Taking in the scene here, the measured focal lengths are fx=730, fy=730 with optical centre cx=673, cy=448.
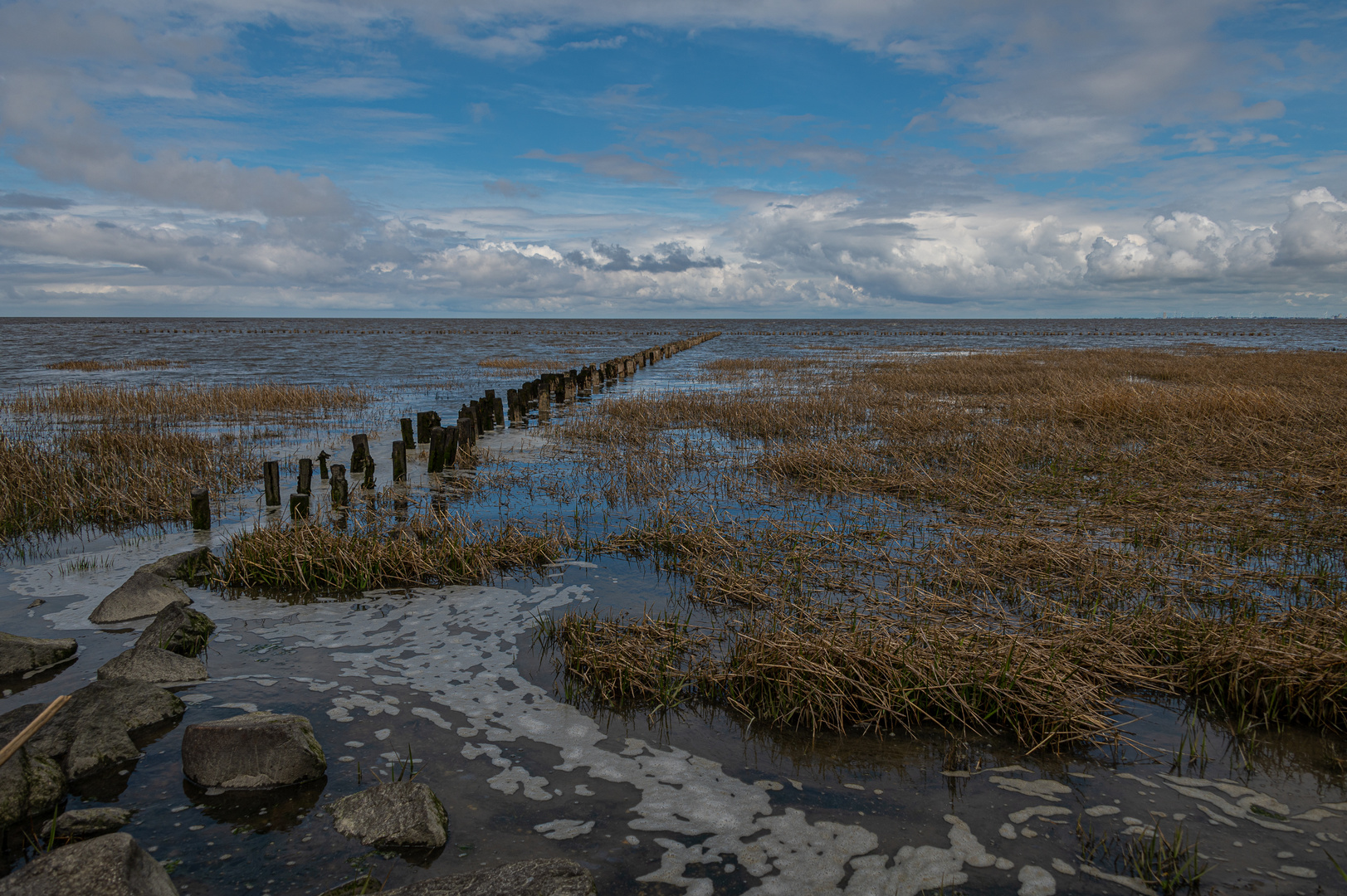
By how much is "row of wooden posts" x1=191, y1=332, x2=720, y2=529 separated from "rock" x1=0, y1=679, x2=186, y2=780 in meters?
4.02

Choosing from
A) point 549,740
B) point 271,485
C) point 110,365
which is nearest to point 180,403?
point 271,485

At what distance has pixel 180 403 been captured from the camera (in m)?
20.0

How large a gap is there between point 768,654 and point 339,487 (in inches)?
283

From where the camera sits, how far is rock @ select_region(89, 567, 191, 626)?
6.75 metres

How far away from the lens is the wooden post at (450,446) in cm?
→ 1325

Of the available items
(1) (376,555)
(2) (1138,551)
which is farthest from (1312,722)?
(1) (376,555)

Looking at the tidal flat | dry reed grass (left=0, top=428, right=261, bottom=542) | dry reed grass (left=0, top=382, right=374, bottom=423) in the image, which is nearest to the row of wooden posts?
the tidal flat

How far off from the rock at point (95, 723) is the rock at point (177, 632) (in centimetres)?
84

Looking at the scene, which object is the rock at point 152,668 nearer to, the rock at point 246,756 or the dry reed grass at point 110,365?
the rock at point 246,756

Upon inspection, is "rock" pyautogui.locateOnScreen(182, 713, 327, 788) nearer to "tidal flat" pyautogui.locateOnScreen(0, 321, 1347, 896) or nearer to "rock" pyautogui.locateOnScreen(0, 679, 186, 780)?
"tidal flat" pyautogui.locateOnScreen(0, 321, 1347, 896)

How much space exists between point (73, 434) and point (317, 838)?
14985 millimetres

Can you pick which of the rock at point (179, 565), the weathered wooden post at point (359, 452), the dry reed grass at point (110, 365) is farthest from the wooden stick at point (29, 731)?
the dry reed grass at point (110, 365)

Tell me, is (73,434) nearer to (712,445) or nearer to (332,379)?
(712,445)

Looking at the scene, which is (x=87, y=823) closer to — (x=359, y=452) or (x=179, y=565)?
(x=179, y=565)
